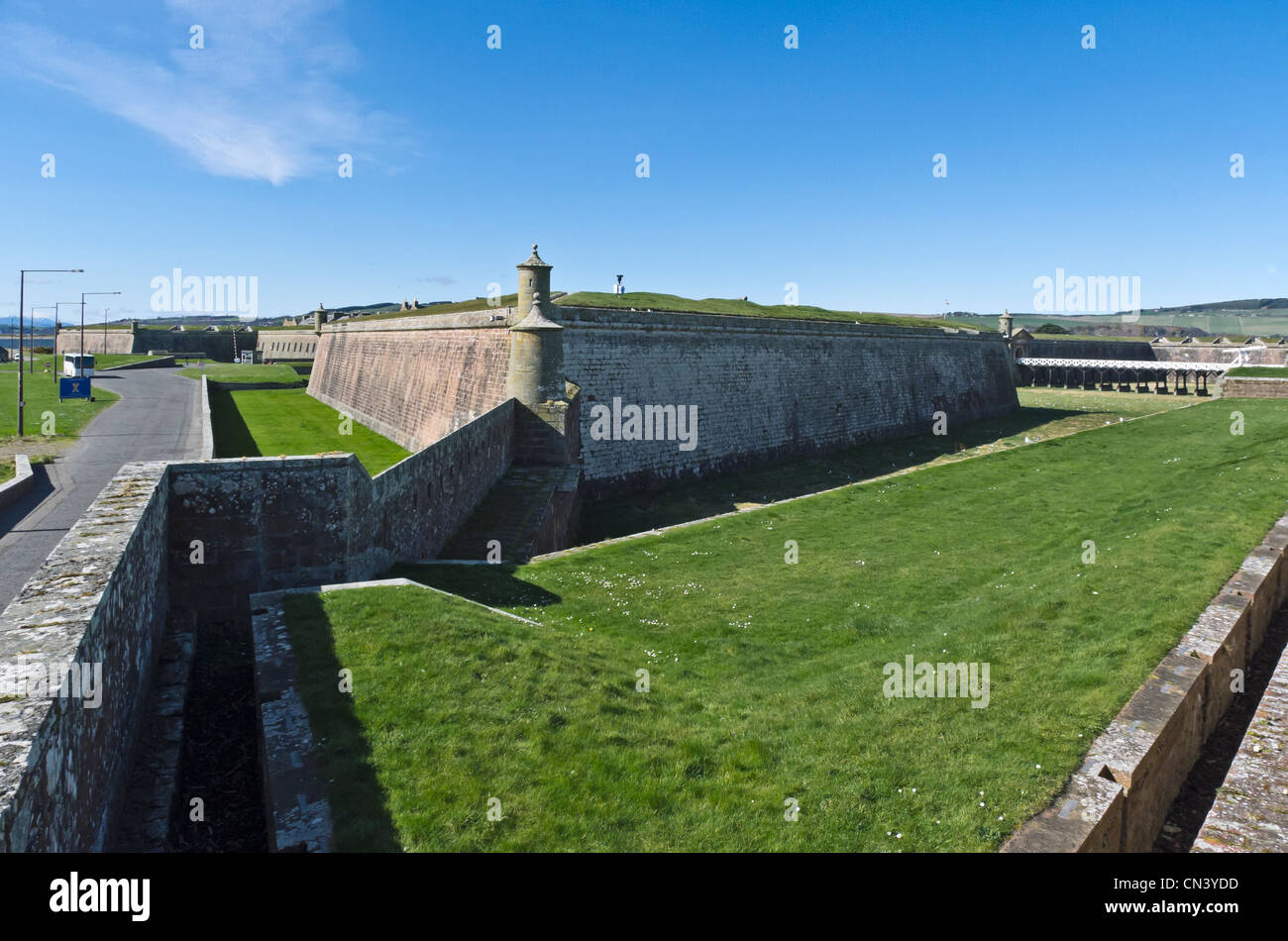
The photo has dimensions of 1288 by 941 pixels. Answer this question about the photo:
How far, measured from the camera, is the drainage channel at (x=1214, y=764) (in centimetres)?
814

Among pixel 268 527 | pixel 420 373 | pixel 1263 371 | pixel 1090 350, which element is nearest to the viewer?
pixel 268 527

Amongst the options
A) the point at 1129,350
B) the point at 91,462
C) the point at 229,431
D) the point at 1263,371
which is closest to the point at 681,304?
the point at 229,431

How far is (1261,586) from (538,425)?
17.2m

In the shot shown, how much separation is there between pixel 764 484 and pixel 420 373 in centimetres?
1568

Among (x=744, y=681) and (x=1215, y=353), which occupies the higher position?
(x=1215, y=353)

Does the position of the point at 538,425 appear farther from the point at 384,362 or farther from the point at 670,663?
the point at 384,362

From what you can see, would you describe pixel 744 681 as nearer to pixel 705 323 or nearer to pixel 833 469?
pixel 705 323

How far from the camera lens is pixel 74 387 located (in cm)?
3419

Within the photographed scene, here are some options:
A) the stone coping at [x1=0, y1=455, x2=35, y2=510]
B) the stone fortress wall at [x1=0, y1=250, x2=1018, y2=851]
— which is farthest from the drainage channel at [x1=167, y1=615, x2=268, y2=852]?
the stone coping at [x1=0, y1=455, x2=35, y2=510]

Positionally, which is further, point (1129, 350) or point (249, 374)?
point (1129, 350)

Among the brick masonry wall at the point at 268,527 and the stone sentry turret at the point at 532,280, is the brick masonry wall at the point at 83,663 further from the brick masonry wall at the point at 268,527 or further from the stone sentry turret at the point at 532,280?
the stone sentry turret at the point at 532,280

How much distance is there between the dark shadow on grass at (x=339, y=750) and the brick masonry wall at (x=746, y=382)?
16.7m
